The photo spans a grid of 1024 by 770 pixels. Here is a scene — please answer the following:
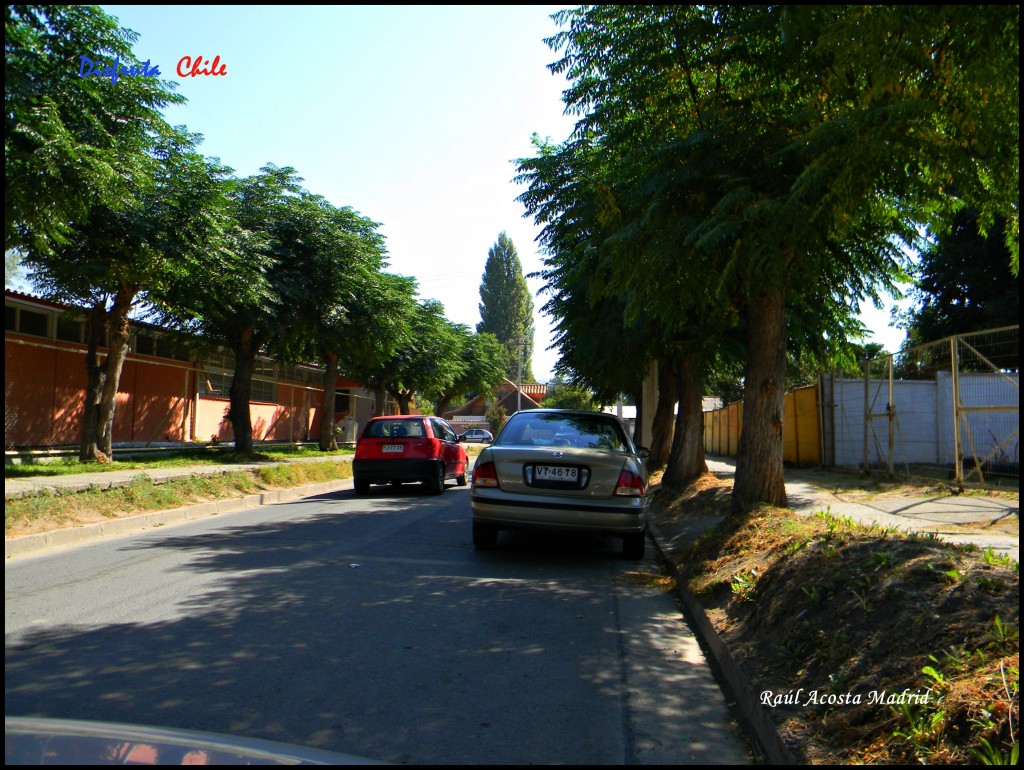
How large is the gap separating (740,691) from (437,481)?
11880mm

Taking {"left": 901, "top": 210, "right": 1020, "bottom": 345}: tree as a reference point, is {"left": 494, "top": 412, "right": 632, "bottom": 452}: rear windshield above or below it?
below

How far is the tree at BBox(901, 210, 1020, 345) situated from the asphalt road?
66.0ft

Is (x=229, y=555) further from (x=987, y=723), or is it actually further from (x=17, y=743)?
(x=987, y=723)

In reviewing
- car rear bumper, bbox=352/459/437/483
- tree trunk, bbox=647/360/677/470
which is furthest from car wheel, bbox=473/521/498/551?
tree trunk, bbox=647/360/677/470

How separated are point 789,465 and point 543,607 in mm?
15267

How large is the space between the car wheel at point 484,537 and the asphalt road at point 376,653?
16 centimetres

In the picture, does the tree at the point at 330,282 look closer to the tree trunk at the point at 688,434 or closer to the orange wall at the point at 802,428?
Result: the tree trunk at the point at 688,434

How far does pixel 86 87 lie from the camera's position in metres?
10.9

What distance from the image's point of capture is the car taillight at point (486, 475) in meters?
7.71

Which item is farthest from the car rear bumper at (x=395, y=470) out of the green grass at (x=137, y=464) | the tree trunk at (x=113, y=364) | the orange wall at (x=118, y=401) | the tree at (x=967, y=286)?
the tree at (x=967, y=286)

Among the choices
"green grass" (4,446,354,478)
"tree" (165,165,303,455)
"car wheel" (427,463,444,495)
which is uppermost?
"tree" (165,165,303,455)

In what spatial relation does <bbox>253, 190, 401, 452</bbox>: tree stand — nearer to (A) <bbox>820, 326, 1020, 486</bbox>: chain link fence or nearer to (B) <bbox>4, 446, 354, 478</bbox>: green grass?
(B) <bbox>4, 446, 354, 478</bbox>: green grass

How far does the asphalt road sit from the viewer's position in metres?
3.48

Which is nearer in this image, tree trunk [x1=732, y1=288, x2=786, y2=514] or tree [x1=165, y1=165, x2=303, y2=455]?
tree trunk [x1=732, y1=288, x2=786, y2=514]
